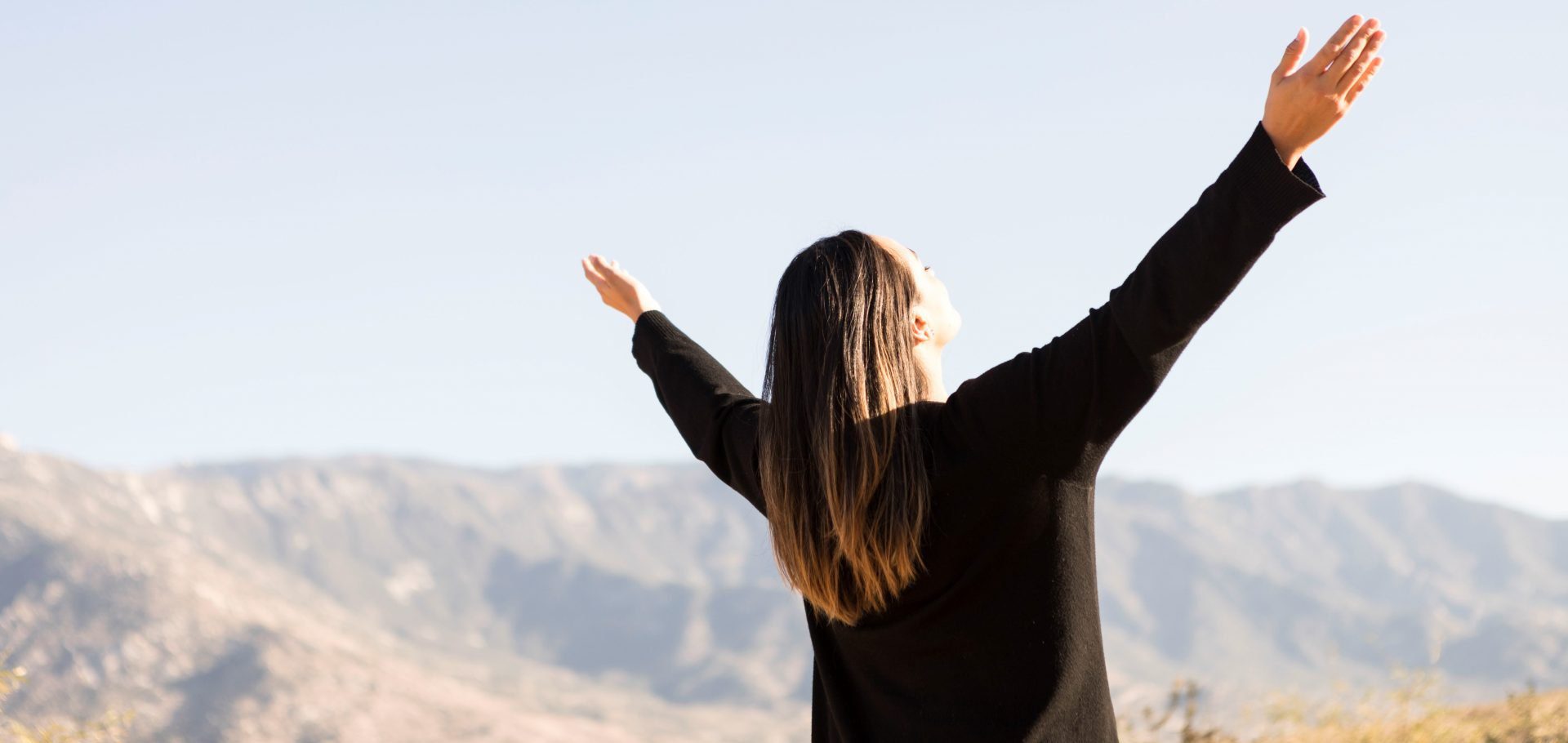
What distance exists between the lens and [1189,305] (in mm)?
2182

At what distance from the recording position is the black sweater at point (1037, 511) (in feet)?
7.17

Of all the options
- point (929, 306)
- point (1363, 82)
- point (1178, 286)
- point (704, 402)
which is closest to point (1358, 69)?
point (1363, 82)

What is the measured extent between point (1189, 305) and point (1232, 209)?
0.17m

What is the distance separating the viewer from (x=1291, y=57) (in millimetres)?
2270

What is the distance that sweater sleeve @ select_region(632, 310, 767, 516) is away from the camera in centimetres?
301

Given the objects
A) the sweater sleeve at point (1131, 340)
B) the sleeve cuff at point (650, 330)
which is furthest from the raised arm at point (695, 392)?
the sweater sleeve at point (1131, 340)

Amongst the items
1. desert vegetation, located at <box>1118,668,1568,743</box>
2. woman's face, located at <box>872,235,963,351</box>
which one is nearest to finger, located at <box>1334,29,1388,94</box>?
woman's face, located at <box>872,235,963,351</box>

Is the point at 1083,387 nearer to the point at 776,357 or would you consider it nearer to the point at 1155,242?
the point at 1155,242

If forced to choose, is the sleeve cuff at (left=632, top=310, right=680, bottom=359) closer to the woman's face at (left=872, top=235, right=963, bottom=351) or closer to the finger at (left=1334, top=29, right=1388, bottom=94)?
the woman's face at (left=872, top=235, right=963, bottom=351)

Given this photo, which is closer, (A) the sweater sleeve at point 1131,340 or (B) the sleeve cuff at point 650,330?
(A) the sweater sleeve at point 1131,340

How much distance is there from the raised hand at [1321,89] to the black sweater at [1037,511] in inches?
1.3

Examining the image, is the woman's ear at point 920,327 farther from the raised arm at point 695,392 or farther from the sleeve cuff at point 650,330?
the sleeve cuff at point 650,330

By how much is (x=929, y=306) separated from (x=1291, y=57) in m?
0.82

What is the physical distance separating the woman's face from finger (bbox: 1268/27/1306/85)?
0.78m
